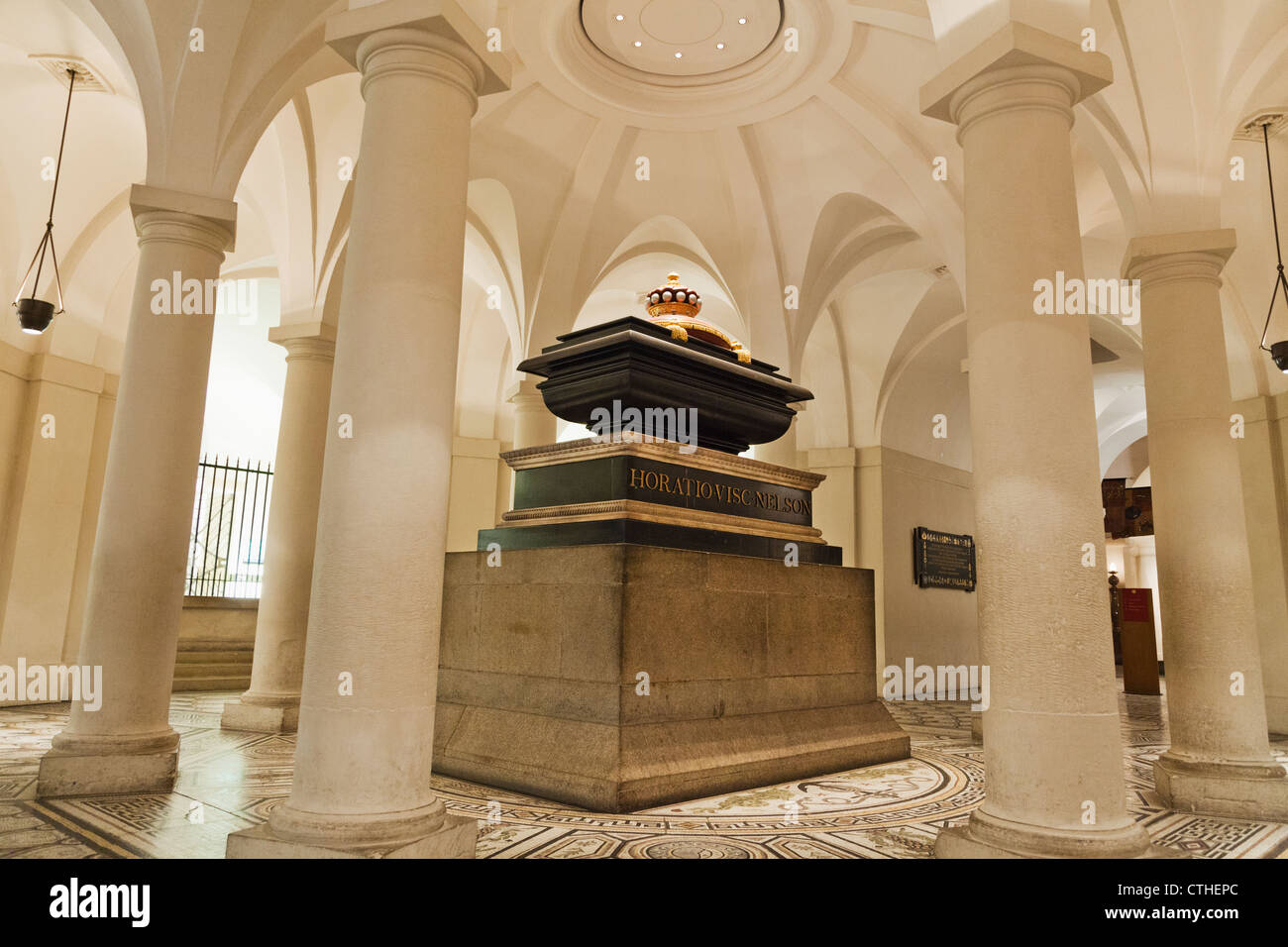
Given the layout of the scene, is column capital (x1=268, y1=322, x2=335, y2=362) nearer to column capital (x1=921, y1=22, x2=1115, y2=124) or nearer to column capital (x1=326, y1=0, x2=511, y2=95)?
column capital (x1=326, y1=0, x2=511, y2=95)

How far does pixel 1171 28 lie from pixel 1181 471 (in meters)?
3.07

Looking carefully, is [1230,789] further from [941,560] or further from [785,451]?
[941,560]

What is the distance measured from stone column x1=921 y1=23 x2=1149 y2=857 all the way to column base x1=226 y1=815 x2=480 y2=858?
6.21 feet

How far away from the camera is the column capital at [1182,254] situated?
19.5 ft

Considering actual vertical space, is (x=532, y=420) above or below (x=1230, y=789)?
above

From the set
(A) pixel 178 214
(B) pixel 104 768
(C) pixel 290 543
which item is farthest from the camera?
(C) pixel 290 543

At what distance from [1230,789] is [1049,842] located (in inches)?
114

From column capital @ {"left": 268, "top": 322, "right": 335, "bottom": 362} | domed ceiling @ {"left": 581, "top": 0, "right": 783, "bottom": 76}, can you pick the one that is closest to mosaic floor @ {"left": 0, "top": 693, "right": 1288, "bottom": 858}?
column capital @ {"left": 268, "top": 322, "right": 335, "bottom": 362}

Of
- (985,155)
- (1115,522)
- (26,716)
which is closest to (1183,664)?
(985,155)

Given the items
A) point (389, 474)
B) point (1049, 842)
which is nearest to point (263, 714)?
point (389, 474)

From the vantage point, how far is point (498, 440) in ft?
52.5

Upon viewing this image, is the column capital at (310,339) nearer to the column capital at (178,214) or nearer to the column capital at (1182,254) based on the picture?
the column capital at (178,214)

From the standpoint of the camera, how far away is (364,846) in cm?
315
